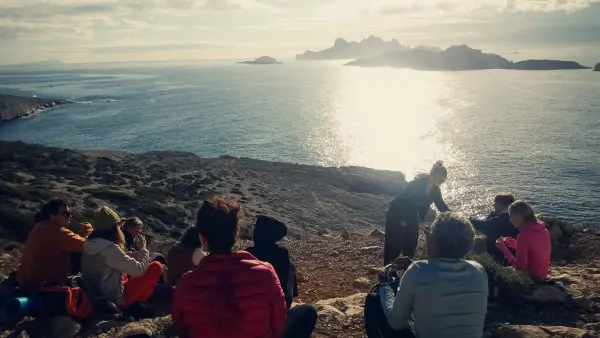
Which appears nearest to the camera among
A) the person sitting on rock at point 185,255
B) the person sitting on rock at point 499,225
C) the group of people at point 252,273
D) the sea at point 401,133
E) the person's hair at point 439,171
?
the group of people at point 252,273

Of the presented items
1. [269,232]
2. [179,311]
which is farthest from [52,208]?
[179,311]

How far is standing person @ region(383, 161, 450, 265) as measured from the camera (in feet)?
28.8

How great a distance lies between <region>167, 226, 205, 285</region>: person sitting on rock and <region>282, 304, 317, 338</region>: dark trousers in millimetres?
2710

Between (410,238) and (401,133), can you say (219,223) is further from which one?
(401,133)

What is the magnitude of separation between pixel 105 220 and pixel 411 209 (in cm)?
490

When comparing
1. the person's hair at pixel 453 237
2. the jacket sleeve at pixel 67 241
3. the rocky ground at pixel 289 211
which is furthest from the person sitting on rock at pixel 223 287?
the jacket sleeve at pixel 67 241

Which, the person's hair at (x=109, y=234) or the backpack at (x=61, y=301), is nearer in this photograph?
the person's hair at (x=109, y=234)

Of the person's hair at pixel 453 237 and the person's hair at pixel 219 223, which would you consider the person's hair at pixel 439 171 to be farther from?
the person's hair at pixel 219 223

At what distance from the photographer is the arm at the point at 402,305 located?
403 cm

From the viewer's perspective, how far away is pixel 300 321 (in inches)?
201

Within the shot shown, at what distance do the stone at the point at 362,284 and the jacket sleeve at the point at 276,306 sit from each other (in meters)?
6.03

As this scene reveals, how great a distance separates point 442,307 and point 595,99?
10271cm

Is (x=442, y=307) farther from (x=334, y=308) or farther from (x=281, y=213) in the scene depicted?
(x=281, y=213)

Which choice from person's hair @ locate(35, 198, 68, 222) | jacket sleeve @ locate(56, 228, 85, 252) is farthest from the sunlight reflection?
person's hair @ locate(35, 198, 68, 222)
